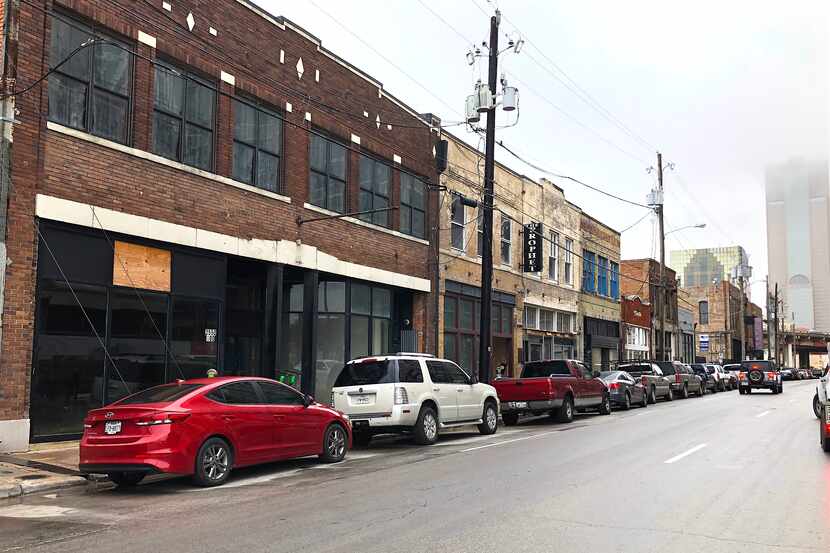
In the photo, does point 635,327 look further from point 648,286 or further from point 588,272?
point 588,272

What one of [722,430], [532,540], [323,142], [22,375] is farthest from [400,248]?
[532,540]

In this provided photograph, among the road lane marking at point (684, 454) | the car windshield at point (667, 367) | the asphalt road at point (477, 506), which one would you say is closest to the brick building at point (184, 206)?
the asphalt road at point (477, 506)

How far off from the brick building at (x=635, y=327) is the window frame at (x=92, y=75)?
3630 cm

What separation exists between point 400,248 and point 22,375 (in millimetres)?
13350

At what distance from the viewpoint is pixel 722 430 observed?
17.8 m

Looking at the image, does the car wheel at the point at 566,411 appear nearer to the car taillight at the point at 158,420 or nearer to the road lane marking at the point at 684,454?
the road lane marking at the point at 684,454

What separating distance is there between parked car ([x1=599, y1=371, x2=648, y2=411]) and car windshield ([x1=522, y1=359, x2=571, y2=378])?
454 cm

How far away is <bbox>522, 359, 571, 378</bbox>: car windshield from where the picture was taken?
2253cm

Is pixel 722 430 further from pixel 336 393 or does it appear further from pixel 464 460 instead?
pixel 336 393

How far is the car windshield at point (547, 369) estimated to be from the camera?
22531 mm

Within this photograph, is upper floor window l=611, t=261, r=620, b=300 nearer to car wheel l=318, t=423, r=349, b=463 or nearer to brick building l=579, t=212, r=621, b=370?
brick building l=579, t=212, r=621, b=370

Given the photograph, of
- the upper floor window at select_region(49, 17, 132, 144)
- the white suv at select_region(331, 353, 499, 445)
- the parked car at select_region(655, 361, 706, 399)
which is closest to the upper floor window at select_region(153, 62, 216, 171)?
the upper floor window at select_region(49, 17, 132, 144)

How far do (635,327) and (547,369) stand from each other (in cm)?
2867

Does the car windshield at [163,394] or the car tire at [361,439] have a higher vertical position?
the car windshield at [163,394]
